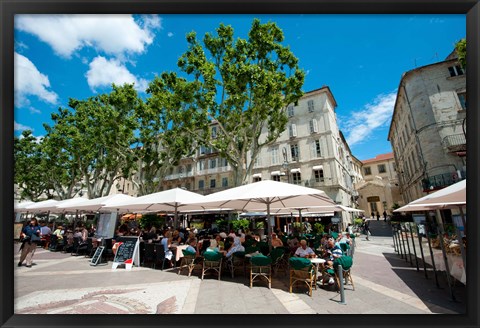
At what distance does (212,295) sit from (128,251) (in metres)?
4.66

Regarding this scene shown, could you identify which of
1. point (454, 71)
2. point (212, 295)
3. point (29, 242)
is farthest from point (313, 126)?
point (29, 242)

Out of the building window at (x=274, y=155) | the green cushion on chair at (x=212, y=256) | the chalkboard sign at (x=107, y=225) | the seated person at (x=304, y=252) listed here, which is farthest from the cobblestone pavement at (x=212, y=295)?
the building window at (x=274, y=155)

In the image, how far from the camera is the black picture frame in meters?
2.83

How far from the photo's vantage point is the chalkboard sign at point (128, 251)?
25.9ft

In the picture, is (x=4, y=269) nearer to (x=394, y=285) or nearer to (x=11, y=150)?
→ (x=11, y=150)

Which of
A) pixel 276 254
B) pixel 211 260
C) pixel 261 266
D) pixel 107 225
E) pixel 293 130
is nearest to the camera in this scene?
pixel 261 266

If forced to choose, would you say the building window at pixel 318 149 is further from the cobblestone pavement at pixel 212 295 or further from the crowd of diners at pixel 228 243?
the cobblestone pavement at pixel 212 295

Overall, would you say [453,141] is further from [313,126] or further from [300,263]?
[300,263]

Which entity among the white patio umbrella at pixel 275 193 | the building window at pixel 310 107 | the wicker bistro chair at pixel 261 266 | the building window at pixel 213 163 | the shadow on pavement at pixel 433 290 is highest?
the building window at pixel 310 107

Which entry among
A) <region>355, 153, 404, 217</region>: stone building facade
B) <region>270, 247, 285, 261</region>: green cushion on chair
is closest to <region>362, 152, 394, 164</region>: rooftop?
<region>355, 153, 404, 217</region>: stone building facade

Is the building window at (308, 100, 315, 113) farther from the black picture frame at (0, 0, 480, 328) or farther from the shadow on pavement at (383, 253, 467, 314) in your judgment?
the black picture frame at (0, 0, 480, 328)

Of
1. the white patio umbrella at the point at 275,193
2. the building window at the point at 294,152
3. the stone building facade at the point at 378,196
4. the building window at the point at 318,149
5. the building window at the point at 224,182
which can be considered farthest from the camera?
the stone building facade at the point at 378,196

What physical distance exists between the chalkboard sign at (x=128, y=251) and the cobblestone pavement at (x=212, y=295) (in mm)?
804

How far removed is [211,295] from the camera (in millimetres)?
4766
